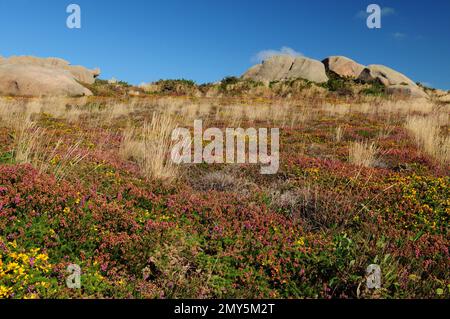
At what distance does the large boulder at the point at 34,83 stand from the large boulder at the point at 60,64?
8045 mm

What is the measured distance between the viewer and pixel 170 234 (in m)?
4.89

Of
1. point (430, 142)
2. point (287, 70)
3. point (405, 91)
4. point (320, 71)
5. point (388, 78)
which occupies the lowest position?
point (430, 142)

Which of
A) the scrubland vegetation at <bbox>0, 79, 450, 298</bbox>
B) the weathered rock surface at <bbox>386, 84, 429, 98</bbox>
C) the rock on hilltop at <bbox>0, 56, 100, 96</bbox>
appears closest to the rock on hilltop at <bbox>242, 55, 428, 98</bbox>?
the weathered rock surface at <bbox>386, 84, 429, 98</bbox>

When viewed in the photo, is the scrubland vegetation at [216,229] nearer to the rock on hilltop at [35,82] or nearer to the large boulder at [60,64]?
the rock on hilltop at [35,82]

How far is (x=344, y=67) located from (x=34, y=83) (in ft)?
112

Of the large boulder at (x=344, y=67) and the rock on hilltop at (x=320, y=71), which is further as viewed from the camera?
the large boulder at (x=344, y=67)

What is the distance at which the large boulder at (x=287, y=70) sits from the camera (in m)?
42.2

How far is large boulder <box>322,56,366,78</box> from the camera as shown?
4566 centimetres

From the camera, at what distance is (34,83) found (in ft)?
90.2

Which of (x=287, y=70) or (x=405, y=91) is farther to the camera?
(x=287, y=70)

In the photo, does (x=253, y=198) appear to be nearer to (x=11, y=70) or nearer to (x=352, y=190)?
(x=352, y=190)

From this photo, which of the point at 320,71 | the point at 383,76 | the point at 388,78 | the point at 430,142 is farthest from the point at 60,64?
the point at 430,142

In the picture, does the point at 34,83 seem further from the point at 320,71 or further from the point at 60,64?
the point at 320,71

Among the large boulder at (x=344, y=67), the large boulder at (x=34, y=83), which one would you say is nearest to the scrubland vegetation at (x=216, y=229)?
the large boulder at (x=34, y=83)
